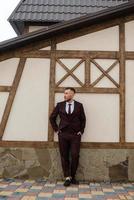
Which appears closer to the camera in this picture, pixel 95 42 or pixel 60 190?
pixel 60 190

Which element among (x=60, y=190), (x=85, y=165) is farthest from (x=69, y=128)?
(x=60, y=190)

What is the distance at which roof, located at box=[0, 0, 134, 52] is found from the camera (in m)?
7.07

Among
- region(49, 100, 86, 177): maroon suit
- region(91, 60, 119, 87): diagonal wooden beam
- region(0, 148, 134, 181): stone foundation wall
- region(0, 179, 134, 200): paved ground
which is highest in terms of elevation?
region(91, 60, 119, 87): diagonal wooden beam

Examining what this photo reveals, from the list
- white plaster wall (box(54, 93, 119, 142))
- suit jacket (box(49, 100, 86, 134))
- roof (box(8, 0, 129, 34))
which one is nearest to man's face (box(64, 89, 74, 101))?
suit jacket (box(49, 100, 86, 134))

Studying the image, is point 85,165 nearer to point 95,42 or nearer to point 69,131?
point 69,131

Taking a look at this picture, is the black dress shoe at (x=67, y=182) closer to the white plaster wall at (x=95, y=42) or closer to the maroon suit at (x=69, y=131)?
the maroon suit at (x=69, y=131)

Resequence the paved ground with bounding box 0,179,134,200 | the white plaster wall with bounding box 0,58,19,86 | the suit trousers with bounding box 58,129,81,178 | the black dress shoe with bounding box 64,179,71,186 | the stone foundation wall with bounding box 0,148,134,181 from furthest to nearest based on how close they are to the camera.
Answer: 1. the white plaster wall with bounding box 0,58,19,86
2. the stone foundation wall with bounding box 0,148,134,181
3. the suit trousers with bounding box 58,129,81,178
4. the black dress shoe with bounding box 64,179,71,186
5. the paved ground with bounding box 0,179,134,200

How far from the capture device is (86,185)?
22.7 ft

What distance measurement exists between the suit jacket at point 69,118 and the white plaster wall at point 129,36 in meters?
1.56

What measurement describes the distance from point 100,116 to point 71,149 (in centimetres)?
88

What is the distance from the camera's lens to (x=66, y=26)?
7.14 m

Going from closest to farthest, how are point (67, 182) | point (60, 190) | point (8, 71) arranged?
point (60, 190) < point (67, 182) < point (8, 71)

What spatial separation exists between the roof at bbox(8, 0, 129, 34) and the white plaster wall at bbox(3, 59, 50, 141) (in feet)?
8.59

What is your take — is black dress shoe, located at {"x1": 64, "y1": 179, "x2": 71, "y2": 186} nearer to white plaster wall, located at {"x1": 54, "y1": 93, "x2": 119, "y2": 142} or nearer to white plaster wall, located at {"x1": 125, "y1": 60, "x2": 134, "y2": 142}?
white plaster wall, located at {"x1": 54, "y1": 93, "x2": 119, "y2": 142}
